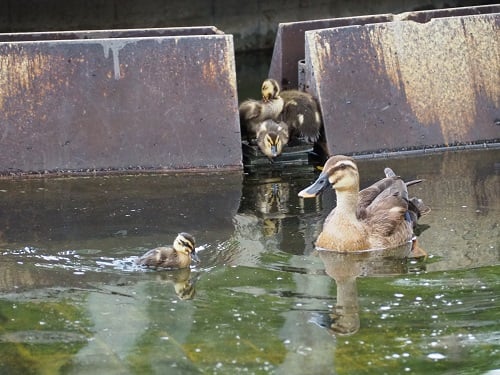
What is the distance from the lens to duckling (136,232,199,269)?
22.5 feet

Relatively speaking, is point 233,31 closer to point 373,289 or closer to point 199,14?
point 199,14

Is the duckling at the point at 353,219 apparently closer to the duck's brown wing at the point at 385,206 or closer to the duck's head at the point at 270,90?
the duck's brown wing at the point at 385,206

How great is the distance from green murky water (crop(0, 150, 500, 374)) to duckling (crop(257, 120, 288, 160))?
33 cm

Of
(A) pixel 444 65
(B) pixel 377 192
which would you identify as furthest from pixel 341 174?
(A) pixel 444 65

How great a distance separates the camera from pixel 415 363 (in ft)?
17.6

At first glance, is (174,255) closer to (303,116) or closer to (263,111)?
(303,116)

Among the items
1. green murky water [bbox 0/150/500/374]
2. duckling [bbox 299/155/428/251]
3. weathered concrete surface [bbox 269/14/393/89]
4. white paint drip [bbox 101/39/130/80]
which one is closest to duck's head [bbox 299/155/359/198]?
duckling [bbox 299/155/428/251]

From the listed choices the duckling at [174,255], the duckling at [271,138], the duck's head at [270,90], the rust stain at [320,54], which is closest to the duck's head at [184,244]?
the duckling at [174,255]

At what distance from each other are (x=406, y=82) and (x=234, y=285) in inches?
151

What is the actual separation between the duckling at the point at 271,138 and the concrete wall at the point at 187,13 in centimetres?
504

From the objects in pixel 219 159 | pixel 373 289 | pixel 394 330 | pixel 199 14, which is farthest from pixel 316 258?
pixel 199 14

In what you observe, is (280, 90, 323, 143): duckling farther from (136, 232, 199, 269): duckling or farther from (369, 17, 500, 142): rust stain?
(136, 232, 199, 269): duckling

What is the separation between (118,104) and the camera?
9.20 metres

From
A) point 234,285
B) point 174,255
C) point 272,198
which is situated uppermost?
point 272,198
